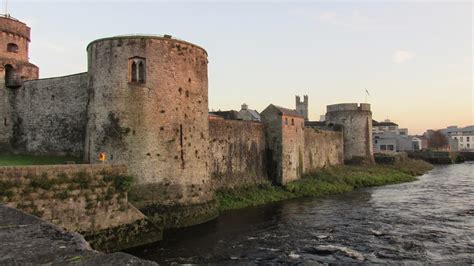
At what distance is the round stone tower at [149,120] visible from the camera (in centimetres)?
1756

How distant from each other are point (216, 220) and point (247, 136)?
32.9 ft

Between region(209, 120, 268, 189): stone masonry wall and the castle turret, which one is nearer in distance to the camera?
region(209, 120, 268, 189): stone masonry wall

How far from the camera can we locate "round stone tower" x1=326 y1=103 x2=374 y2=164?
47.8 meters

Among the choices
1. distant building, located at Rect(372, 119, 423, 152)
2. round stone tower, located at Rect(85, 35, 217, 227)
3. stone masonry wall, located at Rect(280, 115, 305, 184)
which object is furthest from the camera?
distant building, located at Rect(372, 119, 423, 152)

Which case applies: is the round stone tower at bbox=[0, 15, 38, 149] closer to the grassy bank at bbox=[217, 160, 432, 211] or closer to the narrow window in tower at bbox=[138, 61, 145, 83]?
the narrow window in tower at bbox=[138, 61, 145, 83]

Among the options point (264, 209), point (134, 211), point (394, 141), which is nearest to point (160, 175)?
point (134, 211)

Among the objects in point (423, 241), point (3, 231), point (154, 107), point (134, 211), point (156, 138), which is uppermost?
point (154, 107)

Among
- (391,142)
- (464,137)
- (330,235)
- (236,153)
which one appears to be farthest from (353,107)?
(464,137)

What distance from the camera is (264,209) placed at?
2312 centimetres

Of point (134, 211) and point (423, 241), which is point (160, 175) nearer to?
point (134, 211)

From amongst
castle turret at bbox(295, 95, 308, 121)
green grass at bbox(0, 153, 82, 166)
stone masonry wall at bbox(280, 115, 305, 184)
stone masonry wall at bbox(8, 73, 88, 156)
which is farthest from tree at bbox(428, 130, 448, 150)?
green grass at bbox(0, 153, 82, 166)

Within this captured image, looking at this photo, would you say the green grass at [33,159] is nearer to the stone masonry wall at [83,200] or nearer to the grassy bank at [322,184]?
the stone masonry wall at [83,200]

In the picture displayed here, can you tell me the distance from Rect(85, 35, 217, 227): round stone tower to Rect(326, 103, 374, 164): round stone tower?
32595 mm

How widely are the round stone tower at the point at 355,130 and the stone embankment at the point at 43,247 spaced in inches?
1744
